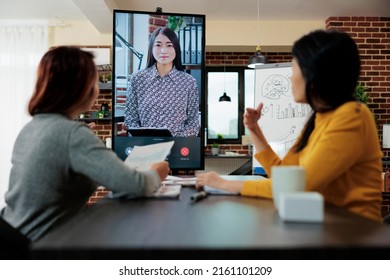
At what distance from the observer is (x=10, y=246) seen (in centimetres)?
84

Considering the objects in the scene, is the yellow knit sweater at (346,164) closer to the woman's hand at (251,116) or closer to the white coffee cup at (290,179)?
the white coffee cup at (290,179)

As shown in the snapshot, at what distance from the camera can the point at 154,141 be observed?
2.64 metres

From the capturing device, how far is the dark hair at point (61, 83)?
4.10ft

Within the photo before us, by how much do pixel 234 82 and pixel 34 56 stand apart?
11.0 ft

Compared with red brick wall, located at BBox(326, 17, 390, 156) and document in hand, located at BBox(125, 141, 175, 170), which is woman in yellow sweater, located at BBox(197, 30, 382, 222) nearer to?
document in hand, located at BBox(125, 141, 175, 170)

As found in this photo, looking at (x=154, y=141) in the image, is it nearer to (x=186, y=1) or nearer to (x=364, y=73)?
(x=186, y=1)

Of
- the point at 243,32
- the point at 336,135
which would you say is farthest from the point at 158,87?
the point at 243,32

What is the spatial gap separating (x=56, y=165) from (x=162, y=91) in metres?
1.63

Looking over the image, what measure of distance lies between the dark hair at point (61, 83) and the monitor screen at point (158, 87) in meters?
1.33

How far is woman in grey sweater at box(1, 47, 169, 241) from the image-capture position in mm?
1090

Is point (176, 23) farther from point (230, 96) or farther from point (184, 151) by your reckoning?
point (230, 96)

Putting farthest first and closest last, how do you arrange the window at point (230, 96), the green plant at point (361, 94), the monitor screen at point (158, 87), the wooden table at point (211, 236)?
the window at point (230, 96) → the green plant at point (361, 94) → the monitor screen at point (158, 87) → the wooden table at point (211, 236)

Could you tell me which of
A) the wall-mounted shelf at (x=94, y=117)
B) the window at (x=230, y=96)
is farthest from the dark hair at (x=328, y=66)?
the window at (x=230, y=96)

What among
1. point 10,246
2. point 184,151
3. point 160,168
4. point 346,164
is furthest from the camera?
point 184,151
